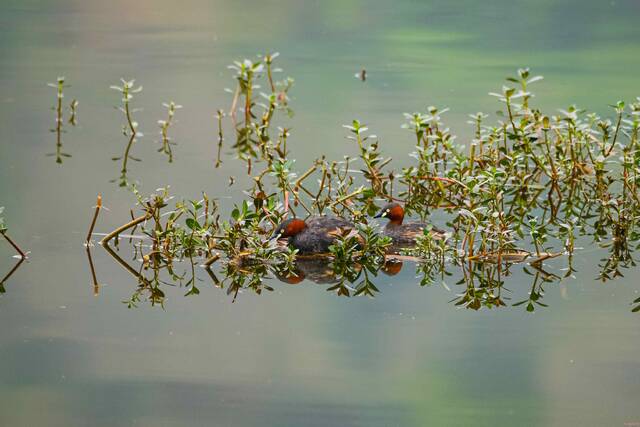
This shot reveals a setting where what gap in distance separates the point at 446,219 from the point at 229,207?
4.12 feet

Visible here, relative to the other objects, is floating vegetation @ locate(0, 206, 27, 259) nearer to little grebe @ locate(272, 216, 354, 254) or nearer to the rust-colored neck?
little grebe @ locate(272, 216, 354, 254)

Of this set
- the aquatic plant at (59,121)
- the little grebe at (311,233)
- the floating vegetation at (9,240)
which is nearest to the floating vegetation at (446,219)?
the little grebe at (311,233)

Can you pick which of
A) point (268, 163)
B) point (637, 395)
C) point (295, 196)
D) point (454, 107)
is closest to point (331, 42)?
point (454, 107)

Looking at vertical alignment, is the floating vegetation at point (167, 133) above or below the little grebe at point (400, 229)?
above

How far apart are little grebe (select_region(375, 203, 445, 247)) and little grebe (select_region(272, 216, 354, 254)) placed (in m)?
0.29

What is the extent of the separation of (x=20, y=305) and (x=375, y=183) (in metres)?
2.73

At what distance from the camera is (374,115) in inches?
410

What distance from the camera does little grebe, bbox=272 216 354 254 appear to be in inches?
252

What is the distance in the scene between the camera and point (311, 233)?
6.42m

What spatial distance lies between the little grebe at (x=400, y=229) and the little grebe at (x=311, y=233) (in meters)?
0.29

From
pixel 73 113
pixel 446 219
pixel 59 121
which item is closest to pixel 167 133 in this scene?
pixel 59 121

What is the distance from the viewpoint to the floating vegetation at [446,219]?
6.28m

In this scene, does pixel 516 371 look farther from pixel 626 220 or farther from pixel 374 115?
pixel 374 115

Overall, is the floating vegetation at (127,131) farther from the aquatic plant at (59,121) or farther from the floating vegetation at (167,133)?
the aquatic plant at (59,121)
